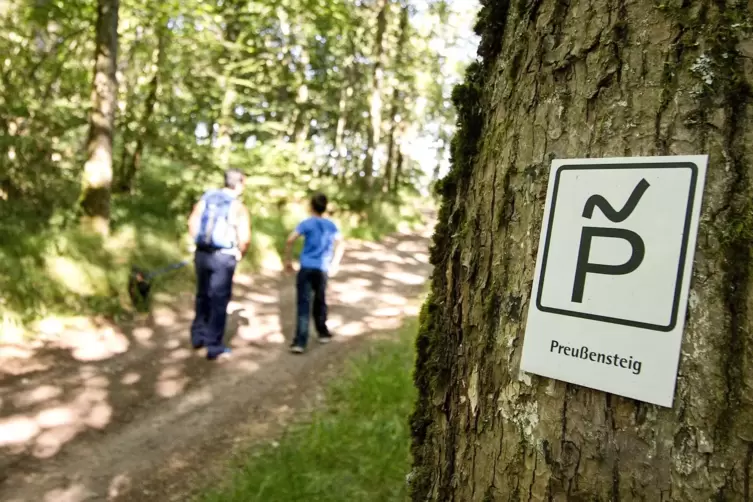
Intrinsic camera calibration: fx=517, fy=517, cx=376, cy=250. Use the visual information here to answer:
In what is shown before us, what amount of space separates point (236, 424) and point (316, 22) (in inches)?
391

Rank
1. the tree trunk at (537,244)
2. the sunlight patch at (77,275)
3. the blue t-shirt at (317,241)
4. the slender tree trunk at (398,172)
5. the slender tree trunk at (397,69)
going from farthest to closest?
the slender tree trunk at (398,172), the slender tree trunk at (397,69), the sunlight patch at (77,275), the blue t-shirt at (317,241), the tree trunk at (537,244)

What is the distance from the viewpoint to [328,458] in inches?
147

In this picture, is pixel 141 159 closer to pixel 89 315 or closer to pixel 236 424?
pixel 89 315

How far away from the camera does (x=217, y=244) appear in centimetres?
539

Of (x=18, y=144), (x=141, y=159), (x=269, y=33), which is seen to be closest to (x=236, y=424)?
(x=18, y=144)

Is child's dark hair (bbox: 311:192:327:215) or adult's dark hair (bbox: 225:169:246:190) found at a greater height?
adult's dark hair (bbox: 225:169:246:190)

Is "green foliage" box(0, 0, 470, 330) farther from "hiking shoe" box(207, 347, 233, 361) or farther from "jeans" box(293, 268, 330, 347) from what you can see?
"jeans" box(293, 268, 330, 347)

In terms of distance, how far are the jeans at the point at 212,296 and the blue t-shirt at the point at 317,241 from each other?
2.70 feet

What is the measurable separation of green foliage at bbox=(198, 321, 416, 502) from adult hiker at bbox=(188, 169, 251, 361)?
5.32ft

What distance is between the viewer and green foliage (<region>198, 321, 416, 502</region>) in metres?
3.35

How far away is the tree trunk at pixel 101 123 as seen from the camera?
7250 millimetres

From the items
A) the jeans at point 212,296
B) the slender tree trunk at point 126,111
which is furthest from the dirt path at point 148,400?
the slender tree trunk at point 126,111

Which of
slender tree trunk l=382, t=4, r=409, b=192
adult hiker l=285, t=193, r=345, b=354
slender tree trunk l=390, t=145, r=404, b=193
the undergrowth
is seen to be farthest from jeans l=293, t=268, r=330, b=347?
slender tree trunk l=390, t=145, r=404, b=193

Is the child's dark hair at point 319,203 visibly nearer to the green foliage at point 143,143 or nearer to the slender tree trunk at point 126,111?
the green foliage at point 143,143
